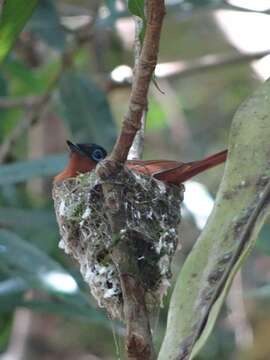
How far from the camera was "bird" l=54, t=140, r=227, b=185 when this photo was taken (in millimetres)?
3688

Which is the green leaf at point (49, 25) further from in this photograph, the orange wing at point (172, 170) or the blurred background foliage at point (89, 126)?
the orange wing at point (172, 170)

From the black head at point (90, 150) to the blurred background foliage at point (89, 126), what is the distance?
0.35 m

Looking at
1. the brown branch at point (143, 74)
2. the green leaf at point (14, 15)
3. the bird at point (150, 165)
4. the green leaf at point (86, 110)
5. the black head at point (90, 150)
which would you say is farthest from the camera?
the green leaf at point (86, 110)

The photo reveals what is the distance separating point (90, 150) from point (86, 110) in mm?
699

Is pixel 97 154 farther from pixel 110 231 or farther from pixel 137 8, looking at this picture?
pixel 137 8

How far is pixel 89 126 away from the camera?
493 cm

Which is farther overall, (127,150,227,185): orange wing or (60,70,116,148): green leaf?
(60,70,116,148): green leaf

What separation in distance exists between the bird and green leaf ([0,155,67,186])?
254mm

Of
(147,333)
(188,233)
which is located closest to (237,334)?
(188,233)

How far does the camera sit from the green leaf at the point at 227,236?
1.87 m

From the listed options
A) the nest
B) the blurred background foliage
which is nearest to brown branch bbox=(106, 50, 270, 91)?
the blurred background foliage

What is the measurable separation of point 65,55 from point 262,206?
3244mm

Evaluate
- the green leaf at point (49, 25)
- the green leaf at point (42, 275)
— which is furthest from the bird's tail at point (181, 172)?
the green leaf at point (49, 25)

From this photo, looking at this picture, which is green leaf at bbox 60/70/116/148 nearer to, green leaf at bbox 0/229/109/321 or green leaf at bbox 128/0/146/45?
green leaf at bbox 0/229/109/321
